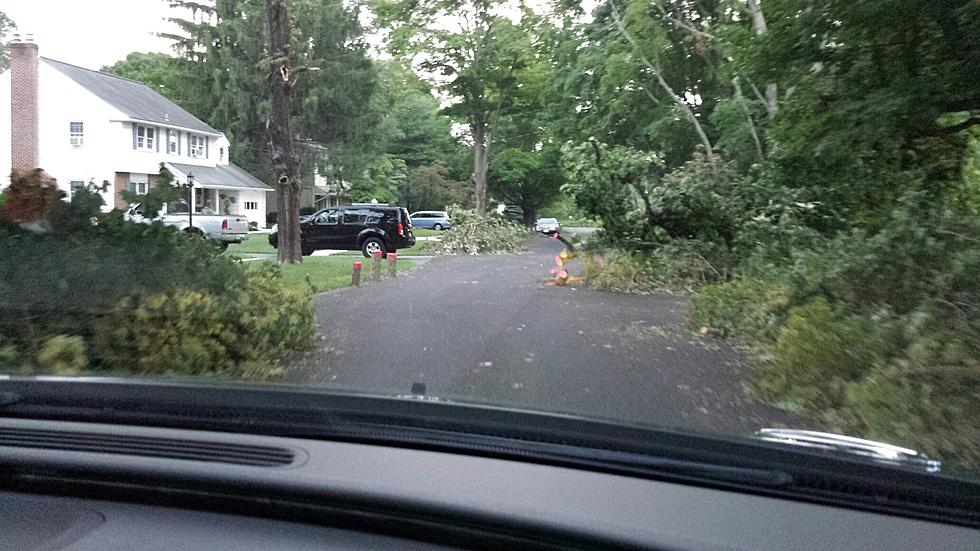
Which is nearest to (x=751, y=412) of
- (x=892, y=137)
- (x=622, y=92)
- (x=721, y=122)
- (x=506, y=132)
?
(x=892, y=137)

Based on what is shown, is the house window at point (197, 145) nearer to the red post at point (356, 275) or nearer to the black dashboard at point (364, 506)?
the red post at point (356, 275)

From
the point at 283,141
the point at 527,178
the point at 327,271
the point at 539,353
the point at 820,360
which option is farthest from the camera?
the point at 527,178

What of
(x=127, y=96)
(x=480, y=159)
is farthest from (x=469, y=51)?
(x=127, y=96)

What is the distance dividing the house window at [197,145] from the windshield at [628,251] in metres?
0.27

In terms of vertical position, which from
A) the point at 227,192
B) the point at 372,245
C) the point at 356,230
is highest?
the point at 227,192

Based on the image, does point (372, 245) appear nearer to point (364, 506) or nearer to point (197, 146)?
point (197, 146)

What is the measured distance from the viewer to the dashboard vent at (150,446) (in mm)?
2680

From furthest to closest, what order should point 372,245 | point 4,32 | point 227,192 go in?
point 227,192 < point 372,245 < point 4,32

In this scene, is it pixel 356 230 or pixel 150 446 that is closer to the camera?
pixel 150 446

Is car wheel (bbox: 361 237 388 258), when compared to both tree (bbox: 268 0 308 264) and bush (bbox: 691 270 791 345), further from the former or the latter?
bush (bbox: 691 270 791 345)

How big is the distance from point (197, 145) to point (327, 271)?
1149 cm

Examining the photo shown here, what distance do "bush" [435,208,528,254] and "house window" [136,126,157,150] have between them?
1138cm

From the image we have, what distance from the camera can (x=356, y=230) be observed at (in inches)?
1090

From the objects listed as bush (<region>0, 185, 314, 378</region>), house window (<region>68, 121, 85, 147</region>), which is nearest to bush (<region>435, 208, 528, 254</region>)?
house window (<region>68, 121, 85, 147</region>)
